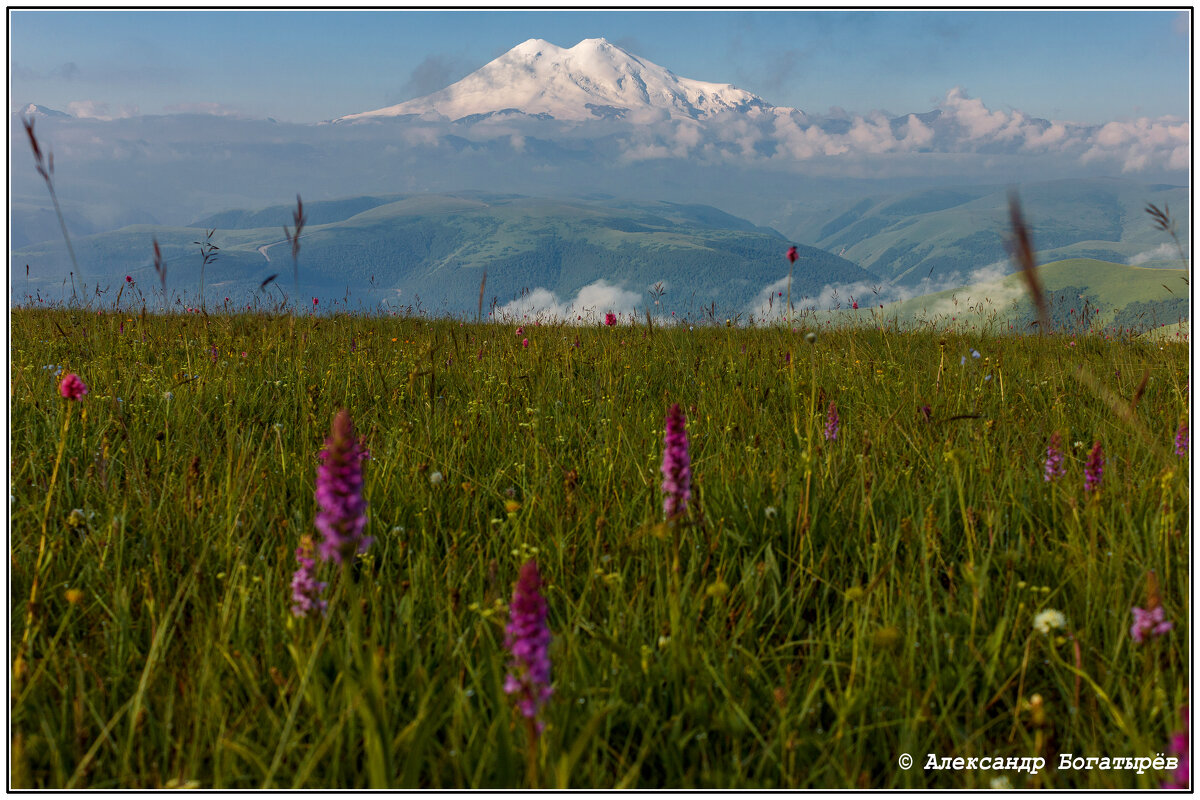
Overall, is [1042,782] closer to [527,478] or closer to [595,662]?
[595,662]

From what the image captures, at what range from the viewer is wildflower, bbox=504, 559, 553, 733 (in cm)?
88

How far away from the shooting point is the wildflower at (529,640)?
0.88m

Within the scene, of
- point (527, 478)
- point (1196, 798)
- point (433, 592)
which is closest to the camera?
point (1196, 798)

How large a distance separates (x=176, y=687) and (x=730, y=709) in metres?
1.19

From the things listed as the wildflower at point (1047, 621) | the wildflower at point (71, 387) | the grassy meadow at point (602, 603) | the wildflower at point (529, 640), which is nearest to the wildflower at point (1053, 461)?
the grassy meadow at point (602, 603)

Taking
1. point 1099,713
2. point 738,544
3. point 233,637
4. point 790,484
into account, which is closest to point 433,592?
point 233,637

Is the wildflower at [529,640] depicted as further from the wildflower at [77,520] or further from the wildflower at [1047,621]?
the wildflower at [77,520]

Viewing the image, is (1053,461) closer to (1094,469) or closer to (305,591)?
(1094,469)

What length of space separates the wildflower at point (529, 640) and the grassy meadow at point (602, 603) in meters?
0.12

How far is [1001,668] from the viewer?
1.45 meters

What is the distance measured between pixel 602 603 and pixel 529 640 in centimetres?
81

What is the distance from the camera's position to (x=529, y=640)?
3.07 feet

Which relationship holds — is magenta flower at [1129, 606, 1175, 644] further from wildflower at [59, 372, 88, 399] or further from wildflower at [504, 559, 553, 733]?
wildflower at [59, 372, 88, 399]

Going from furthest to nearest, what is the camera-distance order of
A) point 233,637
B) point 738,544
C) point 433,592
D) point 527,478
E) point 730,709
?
point 527,478 → point 738,544 → point 433,592 → point 233,637 → point 730,709
